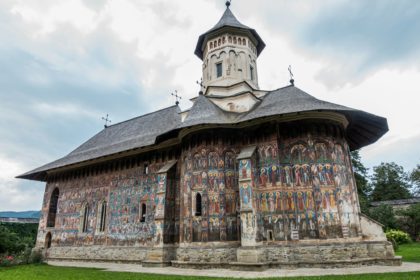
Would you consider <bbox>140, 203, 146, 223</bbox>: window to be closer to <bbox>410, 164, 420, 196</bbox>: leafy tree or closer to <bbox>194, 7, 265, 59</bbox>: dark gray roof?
<bbox>194, 7, 265, 59</bbox>: dark gray roof

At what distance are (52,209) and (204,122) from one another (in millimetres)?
14980

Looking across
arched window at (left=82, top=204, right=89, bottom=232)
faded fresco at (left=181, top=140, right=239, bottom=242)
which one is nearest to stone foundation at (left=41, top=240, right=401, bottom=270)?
faded fresco at (left=181, top=140, right=239, bottom=242)

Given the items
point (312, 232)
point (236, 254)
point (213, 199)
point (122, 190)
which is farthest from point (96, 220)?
point (312, 232)

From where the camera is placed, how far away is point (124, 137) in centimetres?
2147

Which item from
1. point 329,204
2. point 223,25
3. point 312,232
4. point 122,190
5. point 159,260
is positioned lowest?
point 159,260

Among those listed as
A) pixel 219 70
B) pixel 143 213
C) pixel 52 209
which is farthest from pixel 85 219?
pixel 219 70

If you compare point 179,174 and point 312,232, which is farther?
point 179,174

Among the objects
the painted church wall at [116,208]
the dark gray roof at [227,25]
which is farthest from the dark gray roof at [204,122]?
the dark gray roof at [227,25]

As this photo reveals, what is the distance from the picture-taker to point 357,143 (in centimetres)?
1738

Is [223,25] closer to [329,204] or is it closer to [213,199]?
[213,199]

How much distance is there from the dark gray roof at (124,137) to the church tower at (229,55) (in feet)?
10.6

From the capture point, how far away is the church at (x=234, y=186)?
1229 centimetres

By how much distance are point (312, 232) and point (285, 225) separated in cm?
106

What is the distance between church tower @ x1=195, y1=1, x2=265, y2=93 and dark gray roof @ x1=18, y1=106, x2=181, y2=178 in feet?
10.6
